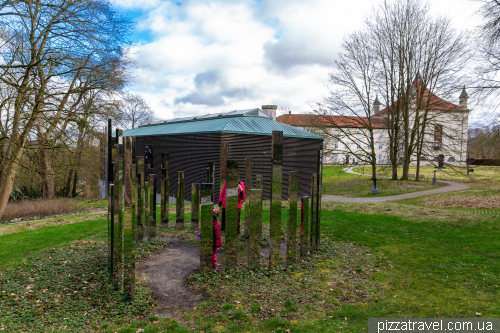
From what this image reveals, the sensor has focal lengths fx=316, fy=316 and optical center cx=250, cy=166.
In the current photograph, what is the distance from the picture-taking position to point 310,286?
5.81m

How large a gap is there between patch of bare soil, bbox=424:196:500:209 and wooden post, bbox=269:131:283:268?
1166 cm

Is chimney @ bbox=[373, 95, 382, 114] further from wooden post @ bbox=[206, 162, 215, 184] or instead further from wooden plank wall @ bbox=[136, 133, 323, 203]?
wooden post @ bbox=[206, 162, 215, 184]

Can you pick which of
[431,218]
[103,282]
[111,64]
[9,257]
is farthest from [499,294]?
[111,64]

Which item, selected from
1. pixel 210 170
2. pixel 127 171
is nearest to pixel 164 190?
pixel 210 170

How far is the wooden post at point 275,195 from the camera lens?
6.35m

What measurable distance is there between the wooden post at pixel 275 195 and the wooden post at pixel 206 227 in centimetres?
126

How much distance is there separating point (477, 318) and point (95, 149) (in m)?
21.2

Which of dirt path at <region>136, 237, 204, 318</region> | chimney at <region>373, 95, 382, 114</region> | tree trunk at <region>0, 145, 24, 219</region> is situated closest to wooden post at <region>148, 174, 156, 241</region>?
dirt path at <region>136, 237, 204, 318</region>

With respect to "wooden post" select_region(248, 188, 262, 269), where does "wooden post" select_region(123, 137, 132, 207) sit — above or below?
above

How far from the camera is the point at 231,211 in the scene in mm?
6246

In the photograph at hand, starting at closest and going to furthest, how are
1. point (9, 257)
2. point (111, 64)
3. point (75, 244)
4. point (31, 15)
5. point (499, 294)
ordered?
point (499, 294) < point (9, 257) < point (75, 244) < point (31, 15) < point (111, 64)

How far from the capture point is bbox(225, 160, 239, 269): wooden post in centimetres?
625

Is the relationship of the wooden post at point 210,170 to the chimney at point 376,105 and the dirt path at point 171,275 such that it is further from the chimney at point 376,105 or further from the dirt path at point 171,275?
the chimney at point 376,105

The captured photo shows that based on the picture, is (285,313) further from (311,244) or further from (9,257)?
(9,257)
